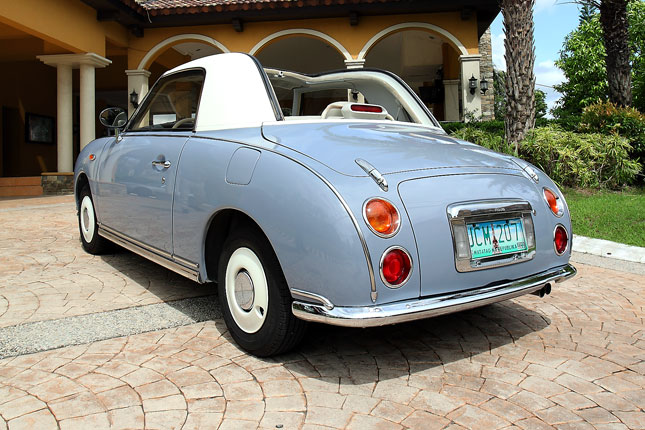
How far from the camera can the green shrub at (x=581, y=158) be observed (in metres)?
8.97

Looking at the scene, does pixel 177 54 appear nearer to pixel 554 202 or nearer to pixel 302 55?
pixel 302 55

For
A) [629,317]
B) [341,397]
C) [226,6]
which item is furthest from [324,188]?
[226,6]

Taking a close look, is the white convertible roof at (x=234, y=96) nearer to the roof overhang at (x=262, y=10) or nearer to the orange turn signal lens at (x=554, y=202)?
the orange turn signal lens at (x=554, y=202)

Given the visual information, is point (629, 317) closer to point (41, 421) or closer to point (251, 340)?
point (251, 340)

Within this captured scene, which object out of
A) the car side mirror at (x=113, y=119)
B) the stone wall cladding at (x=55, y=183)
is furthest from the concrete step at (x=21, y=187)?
the car side mirror at (x=113, y=119)

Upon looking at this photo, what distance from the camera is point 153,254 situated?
132 inches

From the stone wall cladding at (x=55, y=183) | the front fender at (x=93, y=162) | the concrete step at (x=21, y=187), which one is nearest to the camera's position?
the front fender at (x=93, y=162)

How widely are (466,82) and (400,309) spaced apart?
42.1ft

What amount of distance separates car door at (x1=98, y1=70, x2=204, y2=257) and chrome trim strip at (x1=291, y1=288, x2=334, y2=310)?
1196 millimetres

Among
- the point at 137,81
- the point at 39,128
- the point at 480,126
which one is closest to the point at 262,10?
the point at 137,81

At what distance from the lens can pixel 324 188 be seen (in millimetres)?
2160

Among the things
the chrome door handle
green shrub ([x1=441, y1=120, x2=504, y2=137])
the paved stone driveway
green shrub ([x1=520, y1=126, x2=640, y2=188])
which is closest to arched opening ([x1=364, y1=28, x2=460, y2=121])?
green shrub ([x1=441, y1=120, x2=504, y2=137])

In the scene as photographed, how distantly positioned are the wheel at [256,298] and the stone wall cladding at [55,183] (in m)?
11.7

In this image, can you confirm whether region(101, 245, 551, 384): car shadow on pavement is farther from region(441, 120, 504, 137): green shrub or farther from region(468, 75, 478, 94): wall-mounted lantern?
region(468, 75, 478, 94): wall-mounted lantern
